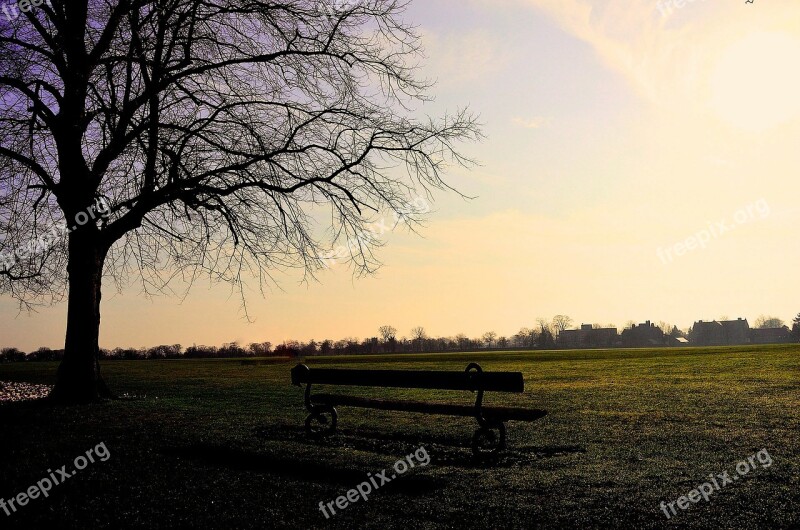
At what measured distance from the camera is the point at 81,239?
50.4 ft

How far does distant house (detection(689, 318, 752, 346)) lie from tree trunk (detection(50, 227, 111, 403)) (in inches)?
6348

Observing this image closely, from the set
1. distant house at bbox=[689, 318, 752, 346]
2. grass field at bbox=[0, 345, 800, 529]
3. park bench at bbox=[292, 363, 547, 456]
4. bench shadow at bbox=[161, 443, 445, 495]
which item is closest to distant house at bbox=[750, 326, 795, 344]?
distant house at bbox=[689, 318, 752, 346]

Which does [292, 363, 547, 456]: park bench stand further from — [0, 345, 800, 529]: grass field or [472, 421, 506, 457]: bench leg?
[0, 345, 800, 529]: grass field

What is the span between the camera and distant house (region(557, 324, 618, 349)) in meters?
152

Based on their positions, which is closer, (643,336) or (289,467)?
(289,467)

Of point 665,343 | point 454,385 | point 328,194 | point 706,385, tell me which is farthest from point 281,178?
point 665,343

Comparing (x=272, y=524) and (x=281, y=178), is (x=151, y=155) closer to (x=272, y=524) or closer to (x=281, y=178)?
(x=281, y=178)

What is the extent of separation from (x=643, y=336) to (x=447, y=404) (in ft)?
494

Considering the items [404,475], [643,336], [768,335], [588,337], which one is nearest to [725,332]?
[768,335]

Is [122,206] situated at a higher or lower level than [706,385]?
higher

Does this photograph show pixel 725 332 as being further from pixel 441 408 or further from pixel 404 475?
pixel 404 475

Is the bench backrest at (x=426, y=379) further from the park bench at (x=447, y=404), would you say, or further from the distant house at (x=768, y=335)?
the distant house at (x=768, y=335)

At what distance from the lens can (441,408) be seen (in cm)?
939

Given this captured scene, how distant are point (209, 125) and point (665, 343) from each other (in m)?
149
